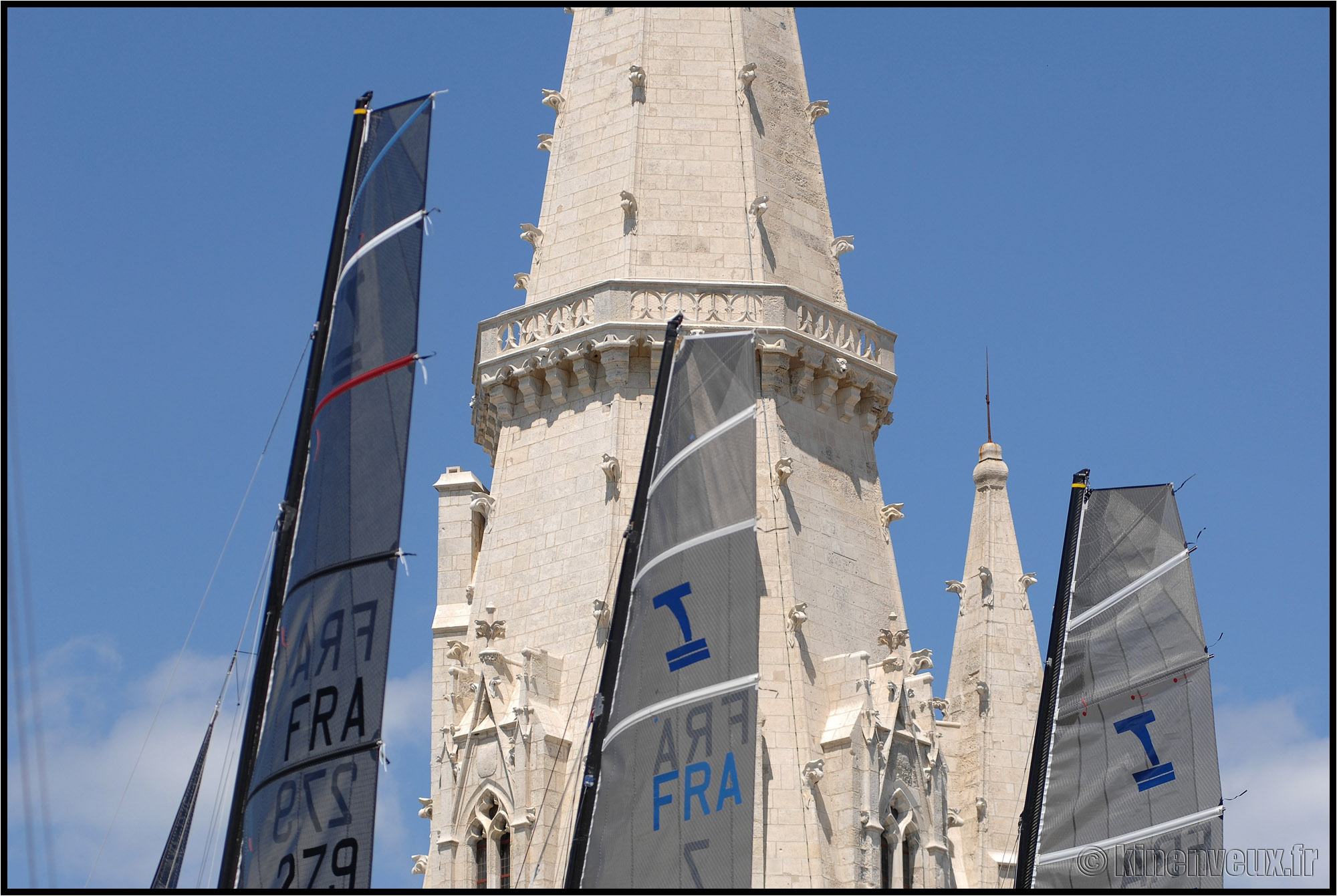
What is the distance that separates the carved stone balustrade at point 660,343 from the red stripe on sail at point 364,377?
1294 cm

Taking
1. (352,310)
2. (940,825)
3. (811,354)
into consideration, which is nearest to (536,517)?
(811,354)

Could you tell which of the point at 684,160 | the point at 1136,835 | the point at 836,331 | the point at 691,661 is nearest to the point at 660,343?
the point at 836,331

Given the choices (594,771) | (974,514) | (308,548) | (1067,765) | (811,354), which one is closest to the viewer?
(308,548)

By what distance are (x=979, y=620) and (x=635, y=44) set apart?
47.3 ft

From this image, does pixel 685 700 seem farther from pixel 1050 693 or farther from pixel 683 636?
pixel 1050 693

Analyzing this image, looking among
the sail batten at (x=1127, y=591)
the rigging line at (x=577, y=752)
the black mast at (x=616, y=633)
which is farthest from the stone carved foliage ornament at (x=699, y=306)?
the sail batten at (x=1127, y=591)

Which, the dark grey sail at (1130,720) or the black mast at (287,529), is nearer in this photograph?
the black mast at (287,529)

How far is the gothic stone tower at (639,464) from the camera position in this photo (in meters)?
39.6

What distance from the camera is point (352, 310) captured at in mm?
29594

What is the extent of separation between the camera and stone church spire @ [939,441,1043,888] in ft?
153

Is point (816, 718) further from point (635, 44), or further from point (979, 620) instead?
point (635, 44)

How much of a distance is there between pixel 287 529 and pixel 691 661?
22.4 ft

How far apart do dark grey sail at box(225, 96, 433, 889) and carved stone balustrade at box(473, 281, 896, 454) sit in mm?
12102

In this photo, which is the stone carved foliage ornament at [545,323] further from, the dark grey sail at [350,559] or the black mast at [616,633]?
the dark grey sail at [350,559]
